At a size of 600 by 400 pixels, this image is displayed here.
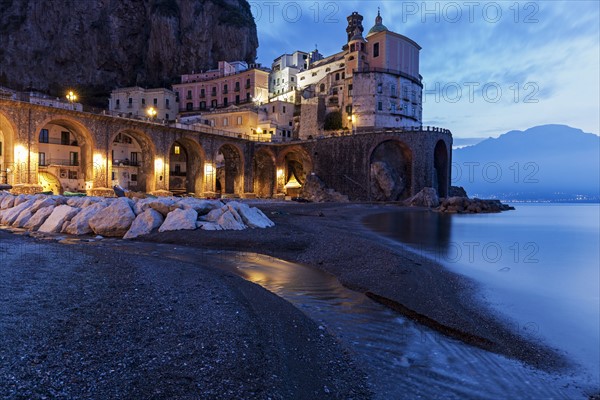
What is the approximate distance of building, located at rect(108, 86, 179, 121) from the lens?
70.6 metres

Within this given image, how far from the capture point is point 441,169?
184 feet

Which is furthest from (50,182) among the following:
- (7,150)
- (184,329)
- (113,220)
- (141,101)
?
(184,329)

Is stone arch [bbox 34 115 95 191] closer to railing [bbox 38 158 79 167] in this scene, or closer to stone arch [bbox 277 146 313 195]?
railing [bbox 38 158 79 167]

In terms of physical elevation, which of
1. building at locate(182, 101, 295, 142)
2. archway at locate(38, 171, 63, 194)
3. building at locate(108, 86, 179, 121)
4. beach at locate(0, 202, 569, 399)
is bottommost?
beach at locate(0, 202, 569, 399)

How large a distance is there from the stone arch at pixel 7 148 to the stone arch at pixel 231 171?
27.0m

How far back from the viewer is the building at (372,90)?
60.3 metres

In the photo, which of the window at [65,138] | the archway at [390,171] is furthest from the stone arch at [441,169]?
the window at [65,138]

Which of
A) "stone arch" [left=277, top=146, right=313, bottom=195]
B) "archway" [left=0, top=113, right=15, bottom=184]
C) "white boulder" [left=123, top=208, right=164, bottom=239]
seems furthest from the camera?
"stone arch" [left=277, top=146, right=313, bottom=195]

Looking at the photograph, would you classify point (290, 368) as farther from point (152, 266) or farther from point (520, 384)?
point (152, 266)

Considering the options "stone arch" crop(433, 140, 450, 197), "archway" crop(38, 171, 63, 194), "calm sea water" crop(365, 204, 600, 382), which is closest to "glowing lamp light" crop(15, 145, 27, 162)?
"archway" crop(38, 171, 63, 194)

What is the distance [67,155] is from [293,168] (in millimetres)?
35283

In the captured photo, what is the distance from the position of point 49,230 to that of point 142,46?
257ft

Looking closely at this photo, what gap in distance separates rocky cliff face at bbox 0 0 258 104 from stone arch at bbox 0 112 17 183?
4704cm

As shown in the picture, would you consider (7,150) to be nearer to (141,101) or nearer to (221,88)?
(141,101)
